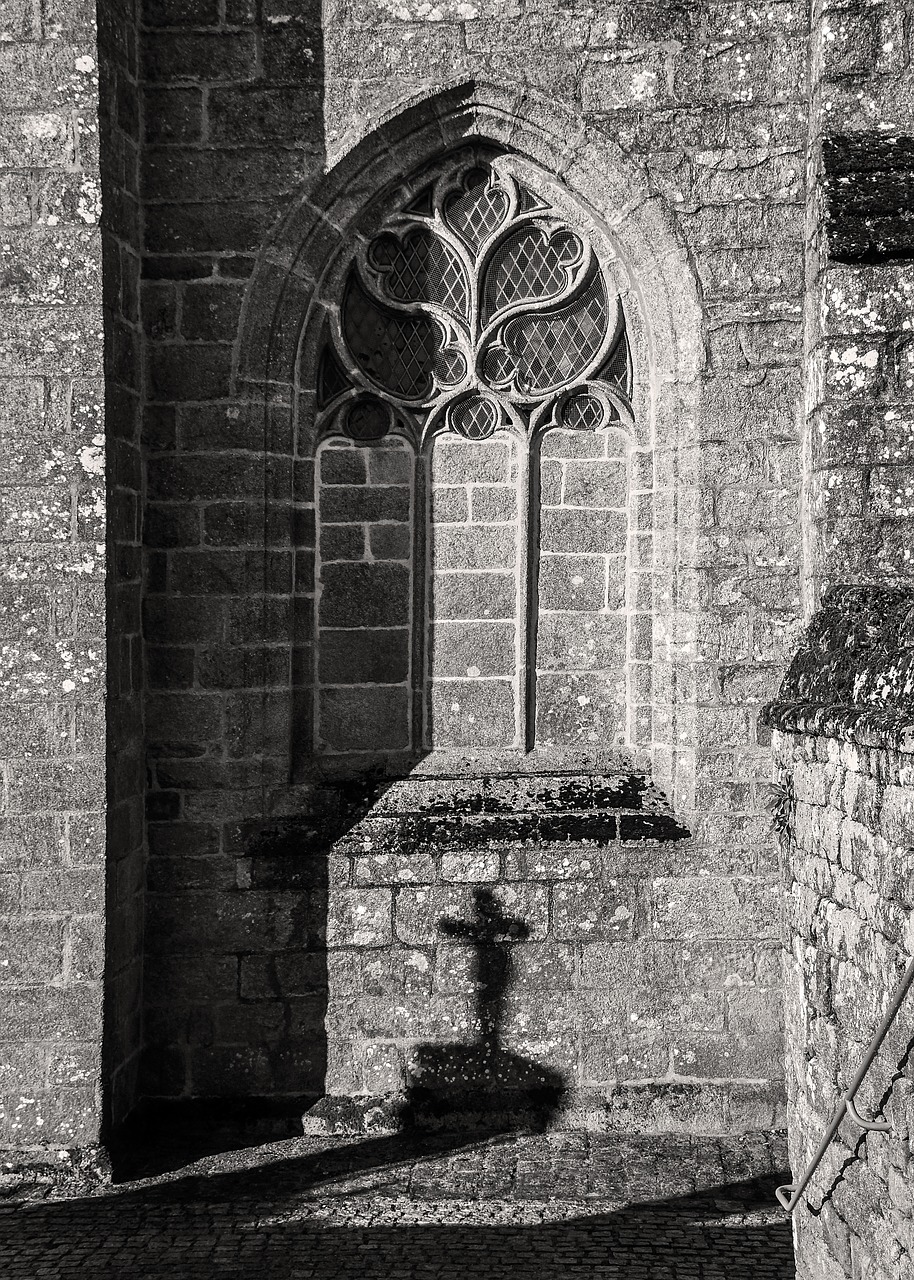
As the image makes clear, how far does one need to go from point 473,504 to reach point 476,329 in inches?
30.2

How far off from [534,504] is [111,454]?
6.02 ft

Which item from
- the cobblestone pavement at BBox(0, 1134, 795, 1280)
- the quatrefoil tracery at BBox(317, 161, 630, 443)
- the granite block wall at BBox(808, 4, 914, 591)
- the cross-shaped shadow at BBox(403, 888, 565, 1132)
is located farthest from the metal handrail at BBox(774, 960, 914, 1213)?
the quatrefoil tracery at BBox(317, 161, 630, 443)

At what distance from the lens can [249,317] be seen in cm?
539

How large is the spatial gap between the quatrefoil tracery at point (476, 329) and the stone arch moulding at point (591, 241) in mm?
116

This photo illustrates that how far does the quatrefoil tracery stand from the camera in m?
5.59

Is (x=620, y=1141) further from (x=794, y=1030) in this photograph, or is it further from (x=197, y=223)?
(x=197, y=223)

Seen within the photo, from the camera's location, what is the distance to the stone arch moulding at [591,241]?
5320 millimetres

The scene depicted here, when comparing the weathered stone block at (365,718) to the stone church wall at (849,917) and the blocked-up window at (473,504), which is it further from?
the stone church wall at (849,917)

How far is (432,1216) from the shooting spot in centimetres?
456

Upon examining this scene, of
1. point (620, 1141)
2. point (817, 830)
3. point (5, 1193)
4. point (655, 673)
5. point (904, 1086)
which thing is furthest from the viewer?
point (655, 673)

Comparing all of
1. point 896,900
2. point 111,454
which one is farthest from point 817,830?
point 111,454

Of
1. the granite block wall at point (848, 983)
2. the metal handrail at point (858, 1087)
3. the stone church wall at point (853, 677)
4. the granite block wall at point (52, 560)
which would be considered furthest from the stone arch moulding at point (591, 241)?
the metal handrail at point (858, 1087)

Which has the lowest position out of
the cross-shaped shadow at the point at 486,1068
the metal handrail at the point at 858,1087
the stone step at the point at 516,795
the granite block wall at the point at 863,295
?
the cross-shaped shadow at the point at 486,1068

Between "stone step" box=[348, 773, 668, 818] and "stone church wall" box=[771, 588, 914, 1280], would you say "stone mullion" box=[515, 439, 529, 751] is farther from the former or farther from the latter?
"stone church wall" box=[771, 588, 914, 1280]
